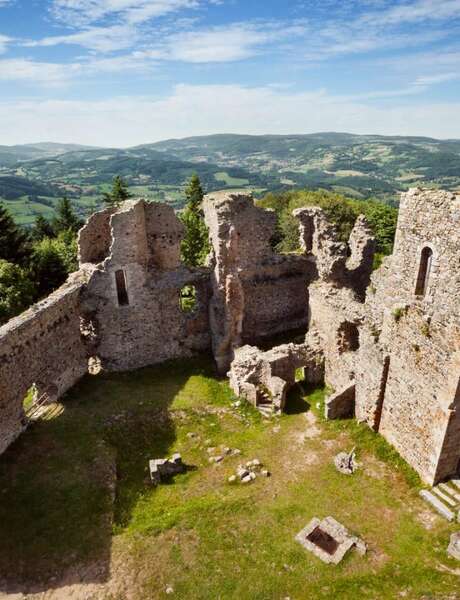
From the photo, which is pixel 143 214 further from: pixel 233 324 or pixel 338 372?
pixel 338 372

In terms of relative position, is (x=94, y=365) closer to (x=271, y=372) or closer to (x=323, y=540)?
(x=271, y=372)

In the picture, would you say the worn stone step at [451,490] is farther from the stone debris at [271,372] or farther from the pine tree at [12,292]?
the pine tree at [12,292]

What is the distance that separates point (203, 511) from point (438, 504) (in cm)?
689

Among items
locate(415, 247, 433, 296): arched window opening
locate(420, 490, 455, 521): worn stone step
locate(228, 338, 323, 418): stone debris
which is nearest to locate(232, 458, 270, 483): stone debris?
locate(228, 338, 323, 418): stone debris

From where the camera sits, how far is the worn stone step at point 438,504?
12.4 meters

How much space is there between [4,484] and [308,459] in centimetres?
1028

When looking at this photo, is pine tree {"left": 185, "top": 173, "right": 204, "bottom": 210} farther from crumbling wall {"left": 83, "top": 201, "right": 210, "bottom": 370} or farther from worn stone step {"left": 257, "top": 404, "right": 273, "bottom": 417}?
worn stone step {"left": 257, "top": 404, "right": 273, "bottom": 417}

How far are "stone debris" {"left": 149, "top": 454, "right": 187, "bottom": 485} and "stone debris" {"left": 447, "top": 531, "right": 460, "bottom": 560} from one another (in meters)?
8.39

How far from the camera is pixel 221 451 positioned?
16.4 metres

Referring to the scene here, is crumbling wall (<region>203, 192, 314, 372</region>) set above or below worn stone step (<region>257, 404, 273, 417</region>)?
above

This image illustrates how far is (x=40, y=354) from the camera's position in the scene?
1839cm

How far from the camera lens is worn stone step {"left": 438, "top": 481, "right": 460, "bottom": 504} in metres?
12.9

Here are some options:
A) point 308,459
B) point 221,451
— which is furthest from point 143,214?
point 308,459

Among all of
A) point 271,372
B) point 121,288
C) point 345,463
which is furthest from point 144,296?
point 345,463
